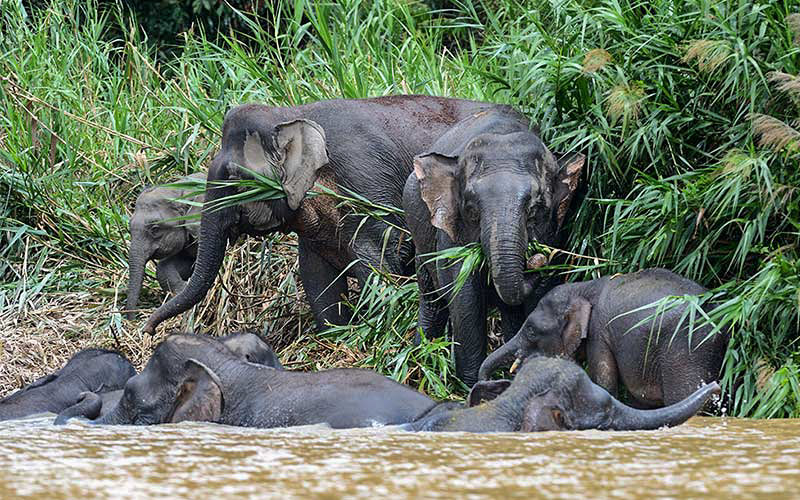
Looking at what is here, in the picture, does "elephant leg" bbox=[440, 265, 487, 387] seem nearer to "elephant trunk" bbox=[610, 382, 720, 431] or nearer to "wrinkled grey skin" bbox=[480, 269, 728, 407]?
"wrinkled grey skin" bbox=[480, 269, 728, 407]

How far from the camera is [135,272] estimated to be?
998 centimetres

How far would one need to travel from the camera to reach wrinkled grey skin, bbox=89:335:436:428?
624cm

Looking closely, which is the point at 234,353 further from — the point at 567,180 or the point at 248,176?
the point at 248,176

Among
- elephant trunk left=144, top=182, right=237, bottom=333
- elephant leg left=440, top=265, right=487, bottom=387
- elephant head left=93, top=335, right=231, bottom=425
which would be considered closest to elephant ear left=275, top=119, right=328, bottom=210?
elephant trunk left=144, top=182, right=237, bottom=333

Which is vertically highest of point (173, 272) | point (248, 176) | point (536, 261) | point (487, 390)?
point (248, 176)

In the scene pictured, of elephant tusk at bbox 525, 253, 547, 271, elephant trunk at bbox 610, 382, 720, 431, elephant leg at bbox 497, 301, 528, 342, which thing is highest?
elephant tusk at bbox 525, 253, 547, 271

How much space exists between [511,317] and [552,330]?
767mm

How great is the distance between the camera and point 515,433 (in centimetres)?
547

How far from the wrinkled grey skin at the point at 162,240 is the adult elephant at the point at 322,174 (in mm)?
815

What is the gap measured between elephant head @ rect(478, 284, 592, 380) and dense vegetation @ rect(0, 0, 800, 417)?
1.05ft

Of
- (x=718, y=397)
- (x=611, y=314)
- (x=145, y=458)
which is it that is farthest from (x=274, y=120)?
(x=145, y=458)

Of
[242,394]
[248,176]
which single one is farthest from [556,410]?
[248,176]

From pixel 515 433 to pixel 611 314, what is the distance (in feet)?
5.00

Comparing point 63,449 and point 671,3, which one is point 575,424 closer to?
point 63,449
